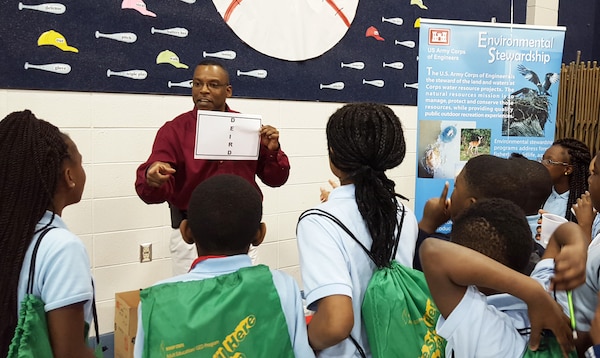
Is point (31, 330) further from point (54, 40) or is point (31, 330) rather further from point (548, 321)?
point (54, 40)

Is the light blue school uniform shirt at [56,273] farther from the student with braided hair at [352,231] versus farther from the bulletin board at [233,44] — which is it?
the bulletin board at [233,44]

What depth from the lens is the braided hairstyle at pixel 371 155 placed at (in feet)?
4.20

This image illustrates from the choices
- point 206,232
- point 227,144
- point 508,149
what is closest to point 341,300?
point 206,232

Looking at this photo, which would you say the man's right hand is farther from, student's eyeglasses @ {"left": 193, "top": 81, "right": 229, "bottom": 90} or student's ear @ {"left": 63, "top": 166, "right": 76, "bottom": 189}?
student's ear @ {"left": 63, "top": 166, "right": 76, "bottom": 189}

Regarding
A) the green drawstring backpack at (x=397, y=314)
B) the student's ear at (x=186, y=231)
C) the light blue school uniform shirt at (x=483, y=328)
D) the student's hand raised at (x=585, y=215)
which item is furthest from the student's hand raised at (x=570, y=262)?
the student's hand raised at (x=585, y=215)

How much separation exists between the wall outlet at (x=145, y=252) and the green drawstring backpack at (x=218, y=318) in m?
1.96

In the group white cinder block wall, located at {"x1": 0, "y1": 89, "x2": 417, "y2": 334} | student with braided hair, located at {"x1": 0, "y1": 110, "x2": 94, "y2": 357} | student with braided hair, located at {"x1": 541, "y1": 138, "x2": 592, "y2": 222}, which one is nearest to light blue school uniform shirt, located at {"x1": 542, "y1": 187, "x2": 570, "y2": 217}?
student with braided hair, located at {"x1": 541, "y1": 138, "x2": 592, "y2": 222}

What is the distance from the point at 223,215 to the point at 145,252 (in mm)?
1997

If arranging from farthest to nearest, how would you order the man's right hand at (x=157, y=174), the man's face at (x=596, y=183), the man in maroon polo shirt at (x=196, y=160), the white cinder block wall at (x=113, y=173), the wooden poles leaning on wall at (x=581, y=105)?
the wooden poles leaning on wall at (x=581, y=105)
the white cinder block wall at (x=113, y=173)
the man in maroon polo shirt at (x=196, y=160)
the man's right hand at (x=157, y=174)
the man's face at (x=596, y=183)

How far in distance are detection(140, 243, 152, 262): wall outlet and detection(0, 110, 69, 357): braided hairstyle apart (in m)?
1.82

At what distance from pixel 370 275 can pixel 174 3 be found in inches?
89.6

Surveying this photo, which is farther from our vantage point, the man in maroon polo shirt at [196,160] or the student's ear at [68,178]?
the man in maroon polo shirt at [196,160]

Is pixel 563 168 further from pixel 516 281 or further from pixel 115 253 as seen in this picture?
pixel 115 253

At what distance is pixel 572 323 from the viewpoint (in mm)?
1011
